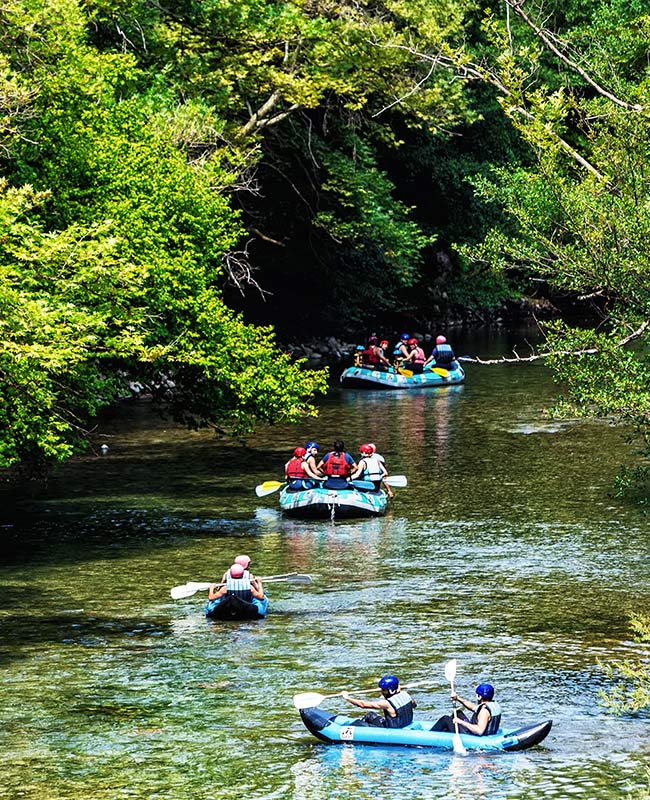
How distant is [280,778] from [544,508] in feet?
47.0

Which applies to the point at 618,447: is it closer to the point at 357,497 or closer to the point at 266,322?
the point at 357,497

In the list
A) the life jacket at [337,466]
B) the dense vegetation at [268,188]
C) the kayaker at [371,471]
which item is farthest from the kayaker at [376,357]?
the kayaker at [371,471]

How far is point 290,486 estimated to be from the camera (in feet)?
100

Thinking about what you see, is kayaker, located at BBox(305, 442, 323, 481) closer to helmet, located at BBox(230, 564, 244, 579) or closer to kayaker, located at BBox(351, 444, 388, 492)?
kayaker, located at BBox(351, 444, 388, 492)

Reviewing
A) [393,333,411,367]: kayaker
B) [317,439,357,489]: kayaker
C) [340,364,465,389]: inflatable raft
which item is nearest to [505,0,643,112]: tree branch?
[317,439,357,489]: kayaker

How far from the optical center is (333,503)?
29.8 m

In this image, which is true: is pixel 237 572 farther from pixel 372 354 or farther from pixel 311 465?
pixel 372 354

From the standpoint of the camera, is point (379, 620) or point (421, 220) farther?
point (421, 220)

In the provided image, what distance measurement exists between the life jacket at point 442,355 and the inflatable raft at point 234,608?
1116 inches

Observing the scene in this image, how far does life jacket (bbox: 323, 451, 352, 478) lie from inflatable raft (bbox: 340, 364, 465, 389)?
60.4 ft

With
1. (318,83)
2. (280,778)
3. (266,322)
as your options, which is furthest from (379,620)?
(266,322)

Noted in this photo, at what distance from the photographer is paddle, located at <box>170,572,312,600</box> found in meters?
23.1

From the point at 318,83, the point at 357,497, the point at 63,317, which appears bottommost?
the point at 357,497

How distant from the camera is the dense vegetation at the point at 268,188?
19.7 meters
